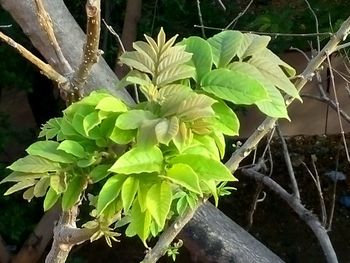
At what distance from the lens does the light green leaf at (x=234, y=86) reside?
106cm

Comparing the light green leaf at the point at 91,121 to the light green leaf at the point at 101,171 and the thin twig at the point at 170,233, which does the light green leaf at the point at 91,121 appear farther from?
the thin twig at the point at 170,233

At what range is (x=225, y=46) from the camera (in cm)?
120

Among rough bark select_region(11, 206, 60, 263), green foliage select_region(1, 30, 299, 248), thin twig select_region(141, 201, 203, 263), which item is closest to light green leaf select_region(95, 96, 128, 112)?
green foliage select_region(1, 30, 299, 248)

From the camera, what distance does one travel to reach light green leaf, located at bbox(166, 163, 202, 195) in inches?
40.1

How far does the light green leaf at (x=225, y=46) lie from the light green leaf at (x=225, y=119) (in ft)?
0.30

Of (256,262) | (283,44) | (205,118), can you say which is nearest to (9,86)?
(283,44)

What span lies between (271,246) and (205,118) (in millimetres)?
3662

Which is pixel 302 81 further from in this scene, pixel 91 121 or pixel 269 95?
pixel 91 121

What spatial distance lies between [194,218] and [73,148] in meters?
1.37

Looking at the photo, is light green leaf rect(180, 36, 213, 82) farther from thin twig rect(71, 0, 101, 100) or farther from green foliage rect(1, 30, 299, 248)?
thin twig rect(71, 0, 101, 100)

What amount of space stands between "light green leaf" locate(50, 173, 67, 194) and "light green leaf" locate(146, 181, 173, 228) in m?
0.17

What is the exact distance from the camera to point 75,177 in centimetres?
117

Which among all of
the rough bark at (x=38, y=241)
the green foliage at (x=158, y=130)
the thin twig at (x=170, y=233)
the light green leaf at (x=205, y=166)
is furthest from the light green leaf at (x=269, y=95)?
the rough bark at (x=38, y=241)

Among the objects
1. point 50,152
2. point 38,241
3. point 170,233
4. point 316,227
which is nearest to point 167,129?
point 50,152
